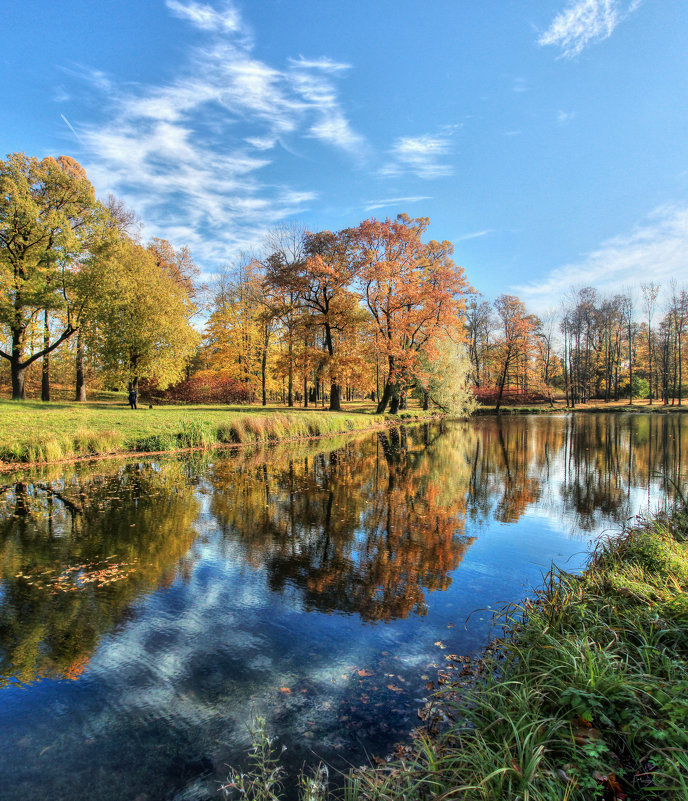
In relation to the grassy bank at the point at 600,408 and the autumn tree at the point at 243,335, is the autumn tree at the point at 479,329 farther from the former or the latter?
the autumn tree at the point at 243,335

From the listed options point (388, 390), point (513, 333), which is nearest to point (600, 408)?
point (513, 333)

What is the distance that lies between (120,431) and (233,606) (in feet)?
46.9

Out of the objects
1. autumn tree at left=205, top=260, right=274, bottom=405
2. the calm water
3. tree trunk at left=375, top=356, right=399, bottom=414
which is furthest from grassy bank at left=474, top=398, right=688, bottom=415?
the calm water

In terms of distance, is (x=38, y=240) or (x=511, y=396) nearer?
(x=38, y=240)

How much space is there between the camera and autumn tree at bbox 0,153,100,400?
83.1ft

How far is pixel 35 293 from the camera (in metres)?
25.6

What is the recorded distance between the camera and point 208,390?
40.2 metres

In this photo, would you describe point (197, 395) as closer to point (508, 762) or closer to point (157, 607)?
point (157, 607)

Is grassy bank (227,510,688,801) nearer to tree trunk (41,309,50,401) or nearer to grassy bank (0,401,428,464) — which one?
grassy bank (0,401,428,464)

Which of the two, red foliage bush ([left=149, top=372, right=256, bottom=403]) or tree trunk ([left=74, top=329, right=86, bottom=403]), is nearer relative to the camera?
tree trunk ([left=74, top=329, right=86, bottom=403])

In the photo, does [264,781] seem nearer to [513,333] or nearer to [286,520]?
[286,520]

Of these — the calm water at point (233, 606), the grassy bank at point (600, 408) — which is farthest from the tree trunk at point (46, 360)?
the grassy bank at point (600, 408)

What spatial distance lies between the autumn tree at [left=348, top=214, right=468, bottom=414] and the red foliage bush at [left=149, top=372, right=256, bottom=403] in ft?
46.2

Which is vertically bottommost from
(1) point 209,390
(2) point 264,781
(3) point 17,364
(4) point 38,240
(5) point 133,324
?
(2) point 264,781
